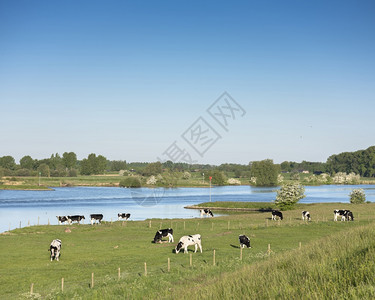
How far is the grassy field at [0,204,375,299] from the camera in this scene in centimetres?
1297

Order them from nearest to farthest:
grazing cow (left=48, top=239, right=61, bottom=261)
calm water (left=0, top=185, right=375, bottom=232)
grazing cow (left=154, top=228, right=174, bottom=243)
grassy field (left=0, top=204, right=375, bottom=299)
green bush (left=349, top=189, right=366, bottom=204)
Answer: grassy field (left=0, top=204, right=375, bottom=299) < grazing cow (left=48, top=239, right=61, bottom=261) < grazing cow (left=154, top=228, right=174, bottom=243) < calm water (left=0, top=185, right=375, bottom=232) < green bush (left=349, top=189, right=366, bottom=204)

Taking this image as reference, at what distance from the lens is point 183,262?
30031 millimetres

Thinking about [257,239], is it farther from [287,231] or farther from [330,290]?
[330,290]

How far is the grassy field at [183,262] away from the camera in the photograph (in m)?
13.0

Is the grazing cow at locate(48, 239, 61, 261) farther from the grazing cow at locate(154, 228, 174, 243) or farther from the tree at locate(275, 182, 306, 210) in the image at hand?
the tree at locate(275, 182, 306, 210)

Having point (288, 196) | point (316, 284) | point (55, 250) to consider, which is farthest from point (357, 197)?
point (316, 284)

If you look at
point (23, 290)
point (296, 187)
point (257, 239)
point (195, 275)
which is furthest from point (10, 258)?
point (296, 187)

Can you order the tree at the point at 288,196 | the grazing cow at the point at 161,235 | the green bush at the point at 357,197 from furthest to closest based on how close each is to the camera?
the green bush at the point at 357,197 < the tree at the point at 288,196 < the grazing cow at the point at 161,235

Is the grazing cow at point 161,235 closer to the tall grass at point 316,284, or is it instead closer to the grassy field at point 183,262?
the grassy field at point 183,262

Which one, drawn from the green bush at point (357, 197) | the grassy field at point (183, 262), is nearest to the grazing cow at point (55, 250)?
the grassy field at point (183, 262)

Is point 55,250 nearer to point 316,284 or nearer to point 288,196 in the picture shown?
point 316,284

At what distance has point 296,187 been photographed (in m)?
91.1

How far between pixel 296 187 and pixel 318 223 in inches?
1561

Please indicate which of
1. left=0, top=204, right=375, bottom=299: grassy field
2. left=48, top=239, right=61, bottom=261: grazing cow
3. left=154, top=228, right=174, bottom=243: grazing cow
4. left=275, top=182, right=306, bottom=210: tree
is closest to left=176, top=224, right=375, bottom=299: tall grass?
left=0, top=204, right=375, bottom=299: grassy field
